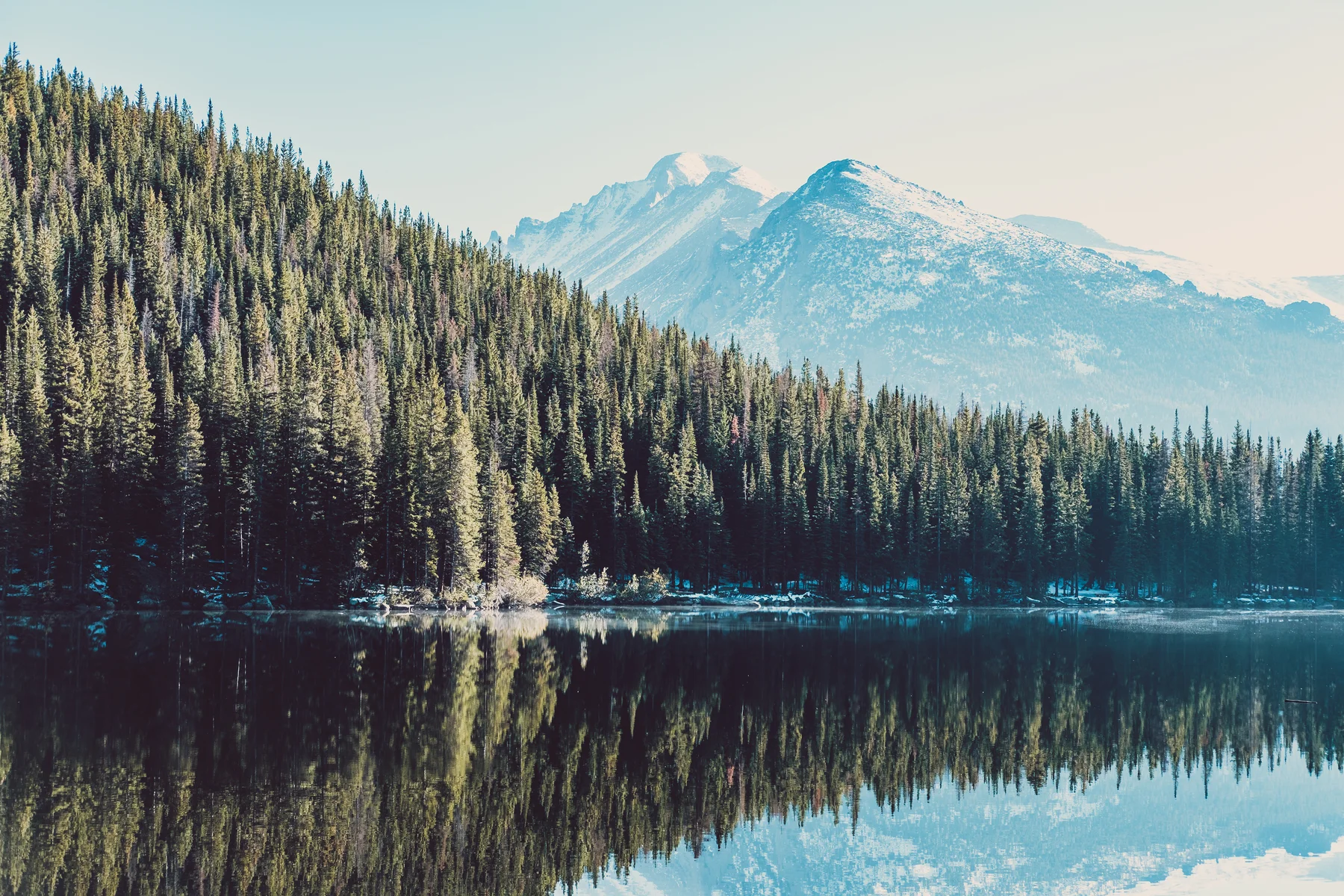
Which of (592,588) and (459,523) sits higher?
(459,523)

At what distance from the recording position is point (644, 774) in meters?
33.6

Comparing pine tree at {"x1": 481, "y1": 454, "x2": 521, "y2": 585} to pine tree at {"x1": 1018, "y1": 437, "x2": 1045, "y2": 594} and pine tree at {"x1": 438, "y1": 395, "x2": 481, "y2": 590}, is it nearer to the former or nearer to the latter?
pine tree at {"x1": 438, "y1": 395, "x2": 481, "y2": 590}

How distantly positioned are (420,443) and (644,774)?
68685 millimetres

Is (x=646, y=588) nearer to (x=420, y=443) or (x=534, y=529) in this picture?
(x=534, y=529)

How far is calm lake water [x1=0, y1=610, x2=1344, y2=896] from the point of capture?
25562 millimetres

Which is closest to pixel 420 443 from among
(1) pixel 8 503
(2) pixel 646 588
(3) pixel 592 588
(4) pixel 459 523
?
(4) pixel 459 523

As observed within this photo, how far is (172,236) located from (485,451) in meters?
62.9

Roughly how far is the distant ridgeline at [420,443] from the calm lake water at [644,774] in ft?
111

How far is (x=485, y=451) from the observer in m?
110

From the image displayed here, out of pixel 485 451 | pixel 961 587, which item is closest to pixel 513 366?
pixel 485 451

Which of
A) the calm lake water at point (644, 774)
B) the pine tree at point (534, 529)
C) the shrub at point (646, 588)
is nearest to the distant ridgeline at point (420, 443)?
the pine tree at point (534, 529)

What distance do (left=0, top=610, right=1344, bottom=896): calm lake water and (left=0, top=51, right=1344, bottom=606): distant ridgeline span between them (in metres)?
33.9

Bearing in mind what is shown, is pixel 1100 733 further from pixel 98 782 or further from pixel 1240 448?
pixel 1240 448

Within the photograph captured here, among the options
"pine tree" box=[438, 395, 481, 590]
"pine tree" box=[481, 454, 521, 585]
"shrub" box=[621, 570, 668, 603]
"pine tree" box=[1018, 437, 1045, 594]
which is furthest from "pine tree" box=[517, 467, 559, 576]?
"pine tree" box=[1018, 437, 1045, 594]
